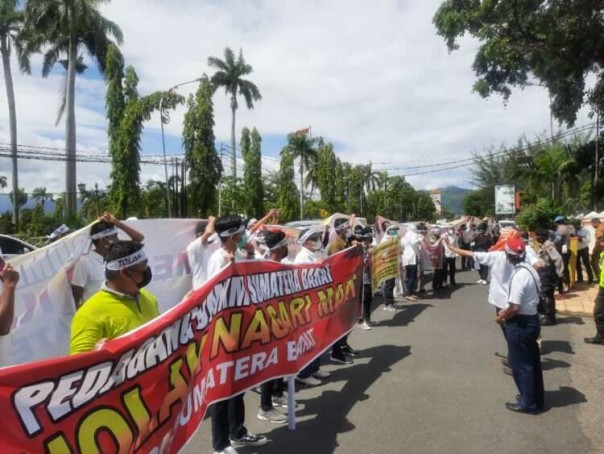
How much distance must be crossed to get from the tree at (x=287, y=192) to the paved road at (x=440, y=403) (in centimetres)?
4067

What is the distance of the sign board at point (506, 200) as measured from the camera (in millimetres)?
38672

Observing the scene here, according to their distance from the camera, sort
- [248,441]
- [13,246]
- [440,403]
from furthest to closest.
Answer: [13,246] < [440,403] < [248,441]

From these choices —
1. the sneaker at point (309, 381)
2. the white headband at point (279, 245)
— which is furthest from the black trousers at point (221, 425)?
the sneaker at point (309, 381)

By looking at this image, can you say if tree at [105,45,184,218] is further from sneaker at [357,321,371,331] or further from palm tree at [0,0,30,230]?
sneaker at [357,321,371,331]

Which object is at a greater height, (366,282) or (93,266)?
(93,266)

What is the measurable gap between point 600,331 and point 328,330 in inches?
182

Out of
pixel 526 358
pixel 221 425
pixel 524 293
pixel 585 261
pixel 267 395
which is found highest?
pixel 524 293

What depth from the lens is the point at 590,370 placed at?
21.9 ft

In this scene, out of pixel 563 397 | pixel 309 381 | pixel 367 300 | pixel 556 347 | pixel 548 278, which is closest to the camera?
pixel 563 397

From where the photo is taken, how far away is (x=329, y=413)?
5.32 metres

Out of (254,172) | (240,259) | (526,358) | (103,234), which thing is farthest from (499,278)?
(254,172)

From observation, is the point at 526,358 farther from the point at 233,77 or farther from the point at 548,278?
the point at 233,77

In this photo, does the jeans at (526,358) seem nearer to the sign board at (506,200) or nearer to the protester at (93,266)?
the protester at (93,266)

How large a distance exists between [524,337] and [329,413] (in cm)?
210
